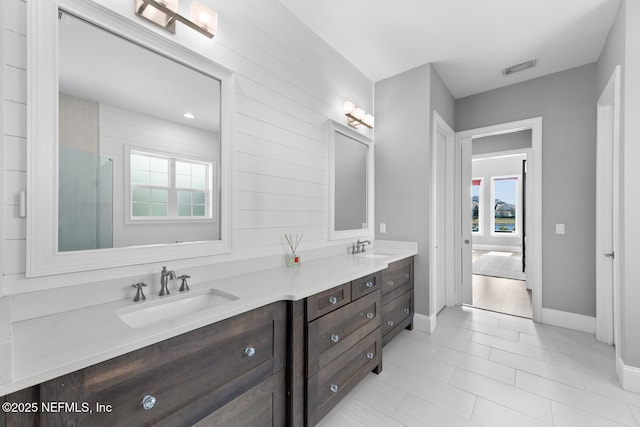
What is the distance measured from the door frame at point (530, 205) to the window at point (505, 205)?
5331 mm

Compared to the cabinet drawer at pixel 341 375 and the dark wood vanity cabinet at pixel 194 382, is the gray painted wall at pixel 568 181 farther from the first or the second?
the dark wood vanity cabinet at pixel 194 382

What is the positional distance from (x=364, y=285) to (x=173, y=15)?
6.47 ft

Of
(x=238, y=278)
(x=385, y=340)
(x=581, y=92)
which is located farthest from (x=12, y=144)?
(x=581, y=92)

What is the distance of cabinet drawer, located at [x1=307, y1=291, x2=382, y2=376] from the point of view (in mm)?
1538

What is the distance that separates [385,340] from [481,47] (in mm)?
2947

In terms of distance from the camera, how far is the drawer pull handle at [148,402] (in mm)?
926

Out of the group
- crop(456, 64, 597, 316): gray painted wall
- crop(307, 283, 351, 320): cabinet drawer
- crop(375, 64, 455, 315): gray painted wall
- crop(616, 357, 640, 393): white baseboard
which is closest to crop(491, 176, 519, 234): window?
crop(456, 64, 597, 316): gray painted wall

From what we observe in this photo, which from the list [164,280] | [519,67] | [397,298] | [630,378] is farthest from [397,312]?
[519,67]

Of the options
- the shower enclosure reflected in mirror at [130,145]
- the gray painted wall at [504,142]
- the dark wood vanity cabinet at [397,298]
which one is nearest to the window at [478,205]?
the gray painted wall at [504,142]

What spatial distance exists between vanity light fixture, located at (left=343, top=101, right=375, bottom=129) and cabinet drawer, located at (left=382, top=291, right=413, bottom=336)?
1.86 m

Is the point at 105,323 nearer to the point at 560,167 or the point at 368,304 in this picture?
the point at 368,304

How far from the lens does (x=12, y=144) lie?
1.04m

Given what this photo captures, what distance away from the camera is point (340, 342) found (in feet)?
5.71

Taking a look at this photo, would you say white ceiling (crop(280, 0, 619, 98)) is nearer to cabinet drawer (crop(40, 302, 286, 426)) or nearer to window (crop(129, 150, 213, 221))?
window (crop(129, 150, 213, 221))
